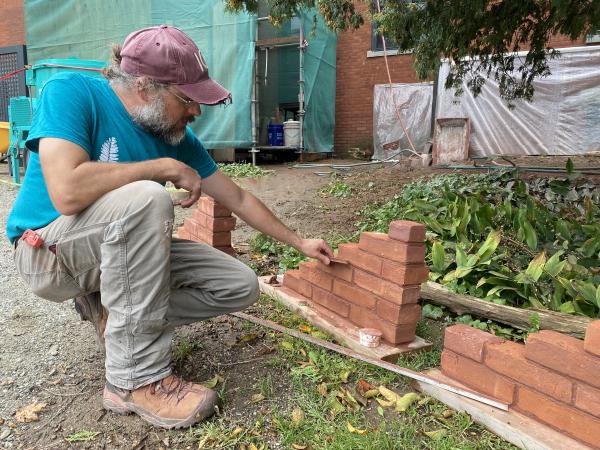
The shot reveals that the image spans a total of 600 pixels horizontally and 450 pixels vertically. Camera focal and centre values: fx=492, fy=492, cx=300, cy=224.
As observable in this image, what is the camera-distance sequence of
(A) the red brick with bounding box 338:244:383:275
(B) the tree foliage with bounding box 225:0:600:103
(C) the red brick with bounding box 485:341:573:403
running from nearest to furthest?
(C) the red brick with bounding box 485:341:573:403
(A) the red brick with bounding box 338:244:383:275
(B) the tree foliage with bounding box 225:0:600:103

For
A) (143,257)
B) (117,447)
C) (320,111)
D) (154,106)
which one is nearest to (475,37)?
(154,106)

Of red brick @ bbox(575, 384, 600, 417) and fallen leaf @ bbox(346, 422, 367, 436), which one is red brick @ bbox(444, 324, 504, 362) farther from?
fallen leaf @ bbox(346, 422, 367, 436)

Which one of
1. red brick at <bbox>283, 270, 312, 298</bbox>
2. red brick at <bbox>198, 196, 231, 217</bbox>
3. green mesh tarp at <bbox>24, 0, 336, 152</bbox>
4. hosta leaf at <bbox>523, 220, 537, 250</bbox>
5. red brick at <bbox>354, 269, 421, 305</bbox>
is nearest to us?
red brick at <bbox>354, 269, 421, 305</bbox>

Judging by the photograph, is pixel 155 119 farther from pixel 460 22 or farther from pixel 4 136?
pixel 4 136

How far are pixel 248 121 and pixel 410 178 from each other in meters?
4.28

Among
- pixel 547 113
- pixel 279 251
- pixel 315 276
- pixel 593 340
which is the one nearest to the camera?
pixel 593 340

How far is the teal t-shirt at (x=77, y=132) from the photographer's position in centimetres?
181

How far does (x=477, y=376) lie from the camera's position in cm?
197

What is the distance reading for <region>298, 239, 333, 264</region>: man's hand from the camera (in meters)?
2.49

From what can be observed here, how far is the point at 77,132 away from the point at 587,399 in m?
2.01

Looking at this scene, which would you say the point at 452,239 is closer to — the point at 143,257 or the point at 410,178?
the point at 143,257

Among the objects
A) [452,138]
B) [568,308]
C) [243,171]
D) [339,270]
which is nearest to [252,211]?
[339,270]

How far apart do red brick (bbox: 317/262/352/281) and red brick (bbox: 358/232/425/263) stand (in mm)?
184

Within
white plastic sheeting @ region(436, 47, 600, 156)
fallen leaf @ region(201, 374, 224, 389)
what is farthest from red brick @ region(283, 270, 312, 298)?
white plastic sheeting @ region(436, 47, 600, 156)
